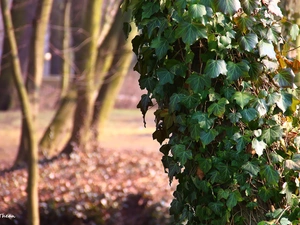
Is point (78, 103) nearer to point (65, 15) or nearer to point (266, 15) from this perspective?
point (65, 15)

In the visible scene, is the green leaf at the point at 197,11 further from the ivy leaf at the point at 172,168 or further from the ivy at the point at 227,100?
the ivy leaf at the point at 172,168

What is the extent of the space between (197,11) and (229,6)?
0.59 feet

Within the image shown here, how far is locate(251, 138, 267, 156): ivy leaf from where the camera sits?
325cm

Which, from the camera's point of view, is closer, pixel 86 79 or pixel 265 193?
pixel 265 193

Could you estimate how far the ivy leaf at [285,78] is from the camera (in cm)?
332

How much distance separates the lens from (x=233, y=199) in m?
3.36

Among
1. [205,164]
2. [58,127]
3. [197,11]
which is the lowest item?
[205,164]

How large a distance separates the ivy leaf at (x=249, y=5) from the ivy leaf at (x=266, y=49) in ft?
0.61

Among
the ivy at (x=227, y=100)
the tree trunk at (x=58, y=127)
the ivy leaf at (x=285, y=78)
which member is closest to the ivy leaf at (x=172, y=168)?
the ivy at (x=227, y=100)

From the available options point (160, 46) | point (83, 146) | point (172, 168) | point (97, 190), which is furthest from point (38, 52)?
point (160, 46)

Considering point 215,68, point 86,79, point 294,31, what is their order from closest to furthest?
point 215,68 < point 294,31 < point 86,79

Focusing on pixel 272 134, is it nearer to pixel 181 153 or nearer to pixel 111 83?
pixel 181 153

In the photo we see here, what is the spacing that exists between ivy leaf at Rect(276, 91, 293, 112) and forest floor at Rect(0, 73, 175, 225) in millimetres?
5219

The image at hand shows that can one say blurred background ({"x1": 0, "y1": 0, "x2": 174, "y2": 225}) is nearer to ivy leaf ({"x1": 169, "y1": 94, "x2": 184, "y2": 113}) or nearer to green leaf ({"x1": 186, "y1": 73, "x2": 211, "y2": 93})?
ivy leaf ({"x1": 169, "y1": 94, "x2": 184, "y2": 113})
